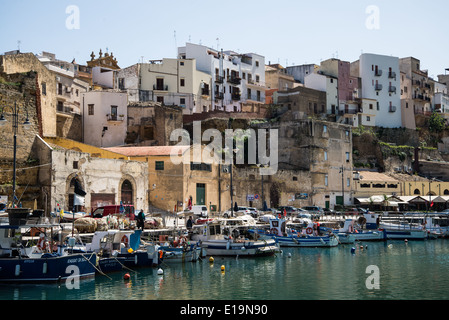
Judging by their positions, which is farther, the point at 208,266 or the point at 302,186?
the point at 302,186

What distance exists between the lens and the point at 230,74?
6650 cm

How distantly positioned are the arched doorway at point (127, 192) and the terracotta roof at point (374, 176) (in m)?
30.2

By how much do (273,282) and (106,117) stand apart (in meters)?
32.7

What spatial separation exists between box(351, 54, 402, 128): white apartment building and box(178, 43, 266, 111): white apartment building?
48.7ft

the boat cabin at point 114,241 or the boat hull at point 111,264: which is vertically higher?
the boat cabin at point 114,241

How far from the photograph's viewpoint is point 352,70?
7725cm

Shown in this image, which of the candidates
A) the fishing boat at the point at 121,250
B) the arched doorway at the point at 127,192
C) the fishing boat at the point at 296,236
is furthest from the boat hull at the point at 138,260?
the arched doorway at the point at 127,192

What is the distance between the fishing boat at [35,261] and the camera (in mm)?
20531

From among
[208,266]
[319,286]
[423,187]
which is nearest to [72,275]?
[208,266]

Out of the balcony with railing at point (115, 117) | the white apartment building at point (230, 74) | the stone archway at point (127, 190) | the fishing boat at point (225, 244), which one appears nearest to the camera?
the fishing boat at point (225, 244)

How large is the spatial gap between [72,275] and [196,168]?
22.7 m

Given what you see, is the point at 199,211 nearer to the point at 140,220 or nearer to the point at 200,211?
the point at 200,211

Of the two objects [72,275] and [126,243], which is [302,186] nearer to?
[126,243]

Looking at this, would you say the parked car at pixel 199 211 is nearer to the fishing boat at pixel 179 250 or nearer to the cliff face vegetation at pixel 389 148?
the fishing boat at pixel 179 250
